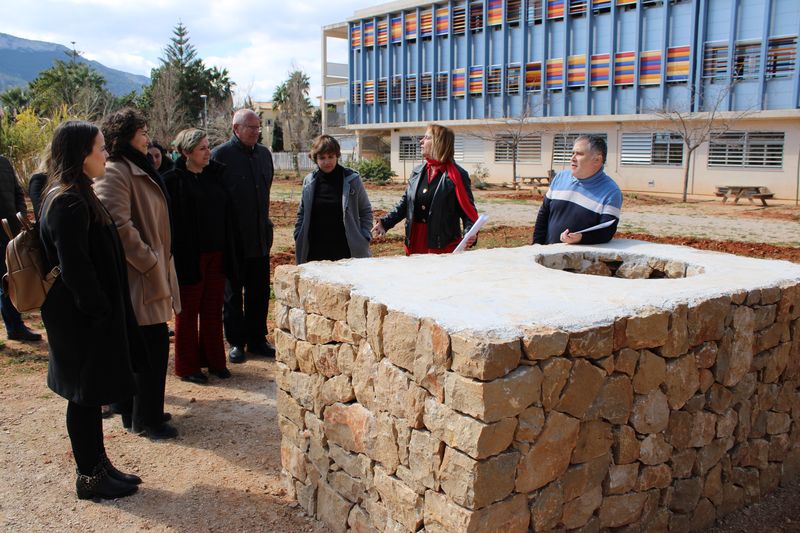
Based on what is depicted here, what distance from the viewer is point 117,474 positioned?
3.77m

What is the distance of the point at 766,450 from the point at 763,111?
2519 centimetres

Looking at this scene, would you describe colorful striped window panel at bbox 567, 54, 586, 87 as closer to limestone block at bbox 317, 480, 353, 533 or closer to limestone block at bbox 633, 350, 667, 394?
limestone block at bbox 633, 350, 667, 394

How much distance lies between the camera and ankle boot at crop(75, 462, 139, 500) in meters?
3.66

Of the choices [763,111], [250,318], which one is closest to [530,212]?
[763,111]

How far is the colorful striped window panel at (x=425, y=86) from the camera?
36250 mm

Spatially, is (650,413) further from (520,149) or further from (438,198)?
(520,149)

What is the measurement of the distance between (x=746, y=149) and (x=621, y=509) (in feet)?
88.1

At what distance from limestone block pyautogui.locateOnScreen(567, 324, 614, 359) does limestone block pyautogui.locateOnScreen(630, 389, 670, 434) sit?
0.37 m

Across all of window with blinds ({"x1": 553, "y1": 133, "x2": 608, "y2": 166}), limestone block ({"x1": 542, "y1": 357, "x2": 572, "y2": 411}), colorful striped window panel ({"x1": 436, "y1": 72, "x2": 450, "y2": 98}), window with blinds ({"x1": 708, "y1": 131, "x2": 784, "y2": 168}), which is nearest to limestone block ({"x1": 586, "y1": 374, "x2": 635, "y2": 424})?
limestone block ({"x1": 542, "y1": 357, "x2": 572, "y2": 411})

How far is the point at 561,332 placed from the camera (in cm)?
268

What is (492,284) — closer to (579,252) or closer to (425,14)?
(579,252)

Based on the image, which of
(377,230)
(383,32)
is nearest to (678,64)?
(383,32)

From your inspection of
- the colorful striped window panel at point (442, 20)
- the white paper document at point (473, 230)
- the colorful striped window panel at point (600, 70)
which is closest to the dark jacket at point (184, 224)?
the white paper document at point (473, 230)

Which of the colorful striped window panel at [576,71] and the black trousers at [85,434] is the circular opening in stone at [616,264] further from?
the colorful striped window panel at [576,71]
